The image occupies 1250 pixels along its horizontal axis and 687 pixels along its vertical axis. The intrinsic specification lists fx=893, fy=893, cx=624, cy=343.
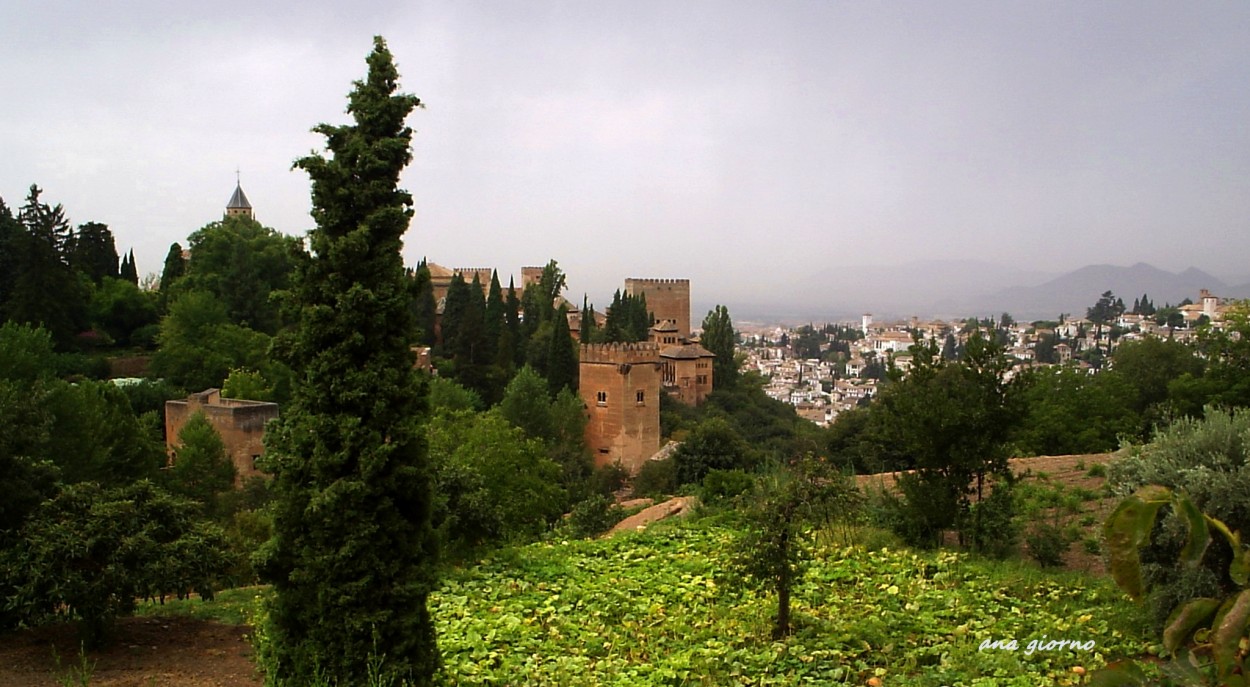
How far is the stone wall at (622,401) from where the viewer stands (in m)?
40.2

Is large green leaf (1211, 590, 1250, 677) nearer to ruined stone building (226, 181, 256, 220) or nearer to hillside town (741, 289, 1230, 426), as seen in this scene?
hillside town (741, 289, 1230, 426)

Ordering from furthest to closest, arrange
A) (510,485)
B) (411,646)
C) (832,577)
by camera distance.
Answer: (510,485), (832,577), (411,646)

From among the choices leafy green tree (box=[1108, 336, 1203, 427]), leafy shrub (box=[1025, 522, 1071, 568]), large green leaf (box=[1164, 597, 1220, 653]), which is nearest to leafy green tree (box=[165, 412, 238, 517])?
leafy shrub (box=[1025, 522, 1071, 568])

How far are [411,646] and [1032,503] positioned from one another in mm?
8772

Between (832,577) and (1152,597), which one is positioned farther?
(832,577)

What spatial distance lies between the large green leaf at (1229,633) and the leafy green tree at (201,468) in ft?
78.1

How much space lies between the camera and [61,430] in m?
20.5

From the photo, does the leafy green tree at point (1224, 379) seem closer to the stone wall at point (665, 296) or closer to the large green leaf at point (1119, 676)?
the large green leaf at point (1119, 676)

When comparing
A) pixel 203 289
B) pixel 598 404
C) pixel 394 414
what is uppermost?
pixel 203 289

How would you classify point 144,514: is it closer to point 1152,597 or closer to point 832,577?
point 832,577

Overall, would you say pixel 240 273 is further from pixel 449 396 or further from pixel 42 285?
pixel 449 396

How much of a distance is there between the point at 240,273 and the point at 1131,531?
44100 mm

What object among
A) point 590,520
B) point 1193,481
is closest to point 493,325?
point 590,520

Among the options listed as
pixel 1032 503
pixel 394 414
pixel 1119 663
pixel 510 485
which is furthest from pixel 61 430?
pixel 1119 663
